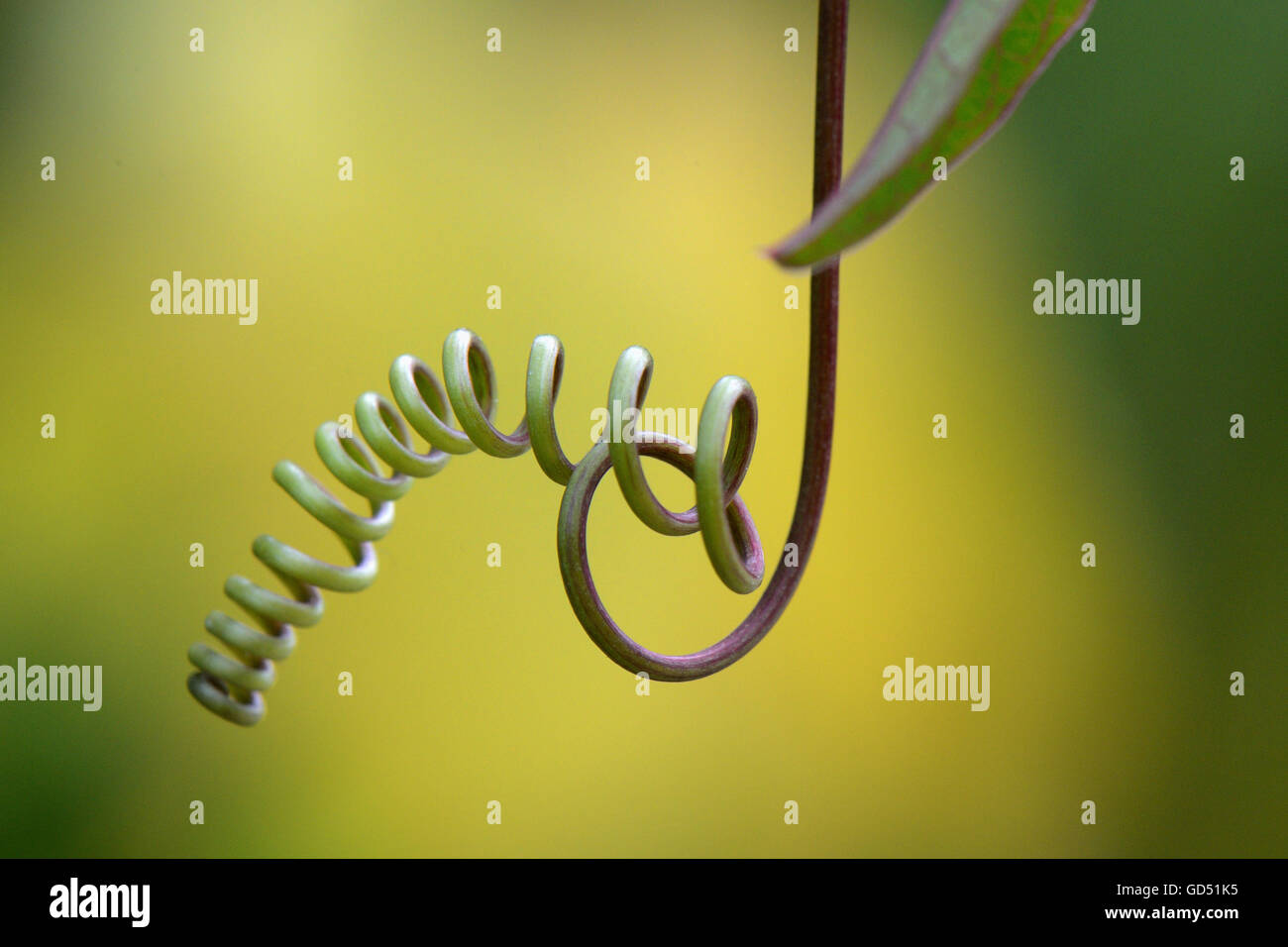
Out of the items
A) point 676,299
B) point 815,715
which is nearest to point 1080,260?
point 676,299

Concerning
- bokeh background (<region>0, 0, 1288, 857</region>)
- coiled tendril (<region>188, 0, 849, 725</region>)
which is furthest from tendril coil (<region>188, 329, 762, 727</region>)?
bokeh background (<region>0, 0, 1288, 857</region>)

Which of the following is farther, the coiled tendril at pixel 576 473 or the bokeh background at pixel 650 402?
the bokeh background at pixel 650 402

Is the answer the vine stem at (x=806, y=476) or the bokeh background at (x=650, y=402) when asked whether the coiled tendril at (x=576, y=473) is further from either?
the bokeh background at (x=650, y=402)

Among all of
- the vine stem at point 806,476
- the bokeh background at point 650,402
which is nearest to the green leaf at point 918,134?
the vine stem at point 806,476

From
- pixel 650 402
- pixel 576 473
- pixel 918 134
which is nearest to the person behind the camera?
pixel 918 134

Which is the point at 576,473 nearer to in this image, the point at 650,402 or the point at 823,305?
the point at 823,305

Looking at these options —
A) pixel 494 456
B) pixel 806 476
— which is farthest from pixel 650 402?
pixel 806 476

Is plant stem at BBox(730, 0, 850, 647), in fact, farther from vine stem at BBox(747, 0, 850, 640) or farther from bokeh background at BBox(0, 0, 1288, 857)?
bokeh background at BBox(0, 0, 1288, 857)
